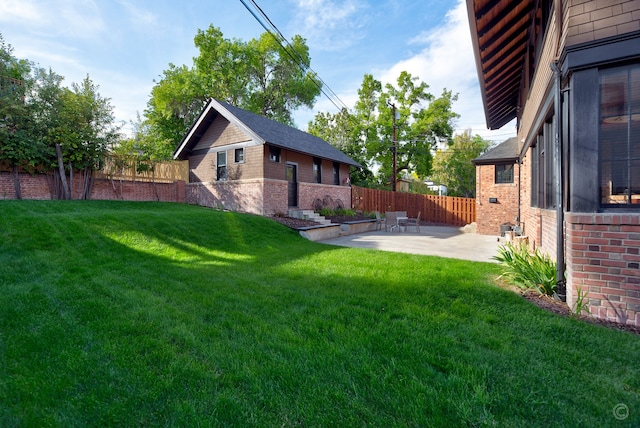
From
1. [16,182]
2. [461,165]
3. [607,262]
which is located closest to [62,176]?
[16,182]

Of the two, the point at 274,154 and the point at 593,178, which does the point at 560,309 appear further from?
the point at 274,154

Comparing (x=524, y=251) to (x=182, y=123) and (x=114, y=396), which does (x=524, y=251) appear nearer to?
(x=114, y=396)

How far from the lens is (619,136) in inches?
137

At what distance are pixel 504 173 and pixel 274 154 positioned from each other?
10.4m

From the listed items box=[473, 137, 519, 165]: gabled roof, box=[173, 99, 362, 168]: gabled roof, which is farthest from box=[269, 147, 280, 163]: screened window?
box=[473, 137, 519, 165]: gabled roof

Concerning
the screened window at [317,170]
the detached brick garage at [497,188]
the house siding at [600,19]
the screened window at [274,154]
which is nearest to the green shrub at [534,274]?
the house siding at [600,19]

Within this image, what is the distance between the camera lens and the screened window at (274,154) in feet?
46.5

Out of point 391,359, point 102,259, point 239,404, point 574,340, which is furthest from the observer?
point 102,259

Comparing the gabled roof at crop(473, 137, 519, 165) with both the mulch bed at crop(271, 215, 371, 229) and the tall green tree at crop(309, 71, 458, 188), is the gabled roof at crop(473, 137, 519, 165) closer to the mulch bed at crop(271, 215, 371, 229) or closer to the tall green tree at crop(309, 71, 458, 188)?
the mulch bed at crop(271, 215, 371, 229)

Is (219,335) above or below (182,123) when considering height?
below

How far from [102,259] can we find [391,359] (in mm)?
5794

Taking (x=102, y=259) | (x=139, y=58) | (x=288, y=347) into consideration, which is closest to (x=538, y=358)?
(x=288, y=347)

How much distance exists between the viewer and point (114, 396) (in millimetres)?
2057

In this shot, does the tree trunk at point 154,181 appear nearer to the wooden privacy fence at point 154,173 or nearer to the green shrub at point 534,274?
the wooden privacy fence at point 154,173
